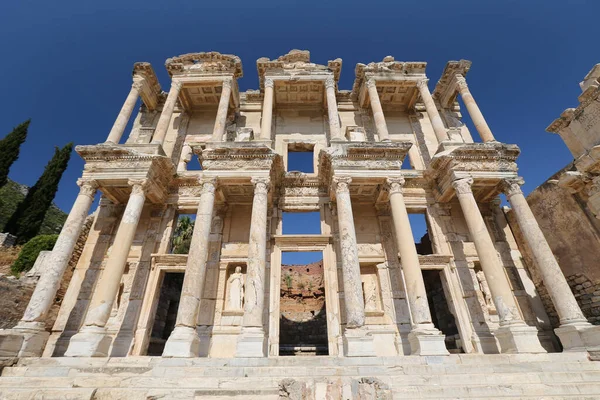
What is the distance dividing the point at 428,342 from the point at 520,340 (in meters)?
2.80

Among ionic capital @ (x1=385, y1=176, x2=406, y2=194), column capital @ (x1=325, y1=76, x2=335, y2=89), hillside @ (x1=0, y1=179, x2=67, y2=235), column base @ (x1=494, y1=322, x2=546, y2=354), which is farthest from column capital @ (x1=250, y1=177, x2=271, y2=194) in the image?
hillside @ (x1=0, y1=179, x2=67, y2=235)

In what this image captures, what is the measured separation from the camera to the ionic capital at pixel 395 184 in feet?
38.8

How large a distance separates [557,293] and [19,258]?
25.2 metres

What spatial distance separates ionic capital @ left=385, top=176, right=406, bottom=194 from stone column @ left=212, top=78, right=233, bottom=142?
290 inches

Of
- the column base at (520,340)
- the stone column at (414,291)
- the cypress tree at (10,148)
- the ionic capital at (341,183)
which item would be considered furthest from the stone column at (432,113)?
the cypress tree at (10,148)

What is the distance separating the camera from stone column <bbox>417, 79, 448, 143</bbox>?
13.8 m

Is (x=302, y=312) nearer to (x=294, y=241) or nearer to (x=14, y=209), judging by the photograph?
(x=294, y=241)

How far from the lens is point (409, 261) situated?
10609mm

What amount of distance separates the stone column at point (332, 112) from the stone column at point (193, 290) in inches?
219

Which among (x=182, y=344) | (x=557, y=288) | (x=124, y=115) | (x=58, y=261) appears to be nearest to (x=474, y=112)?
(x=557, y=288)

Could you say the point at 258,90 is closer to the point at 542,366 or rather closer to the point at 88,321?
the point at 88,321

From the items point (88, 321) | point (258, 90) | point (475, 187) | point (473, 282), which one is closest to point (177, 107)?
point (258, 90)

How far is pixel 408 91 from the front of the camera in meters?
16.7

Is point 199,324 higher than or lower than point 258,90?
lower
